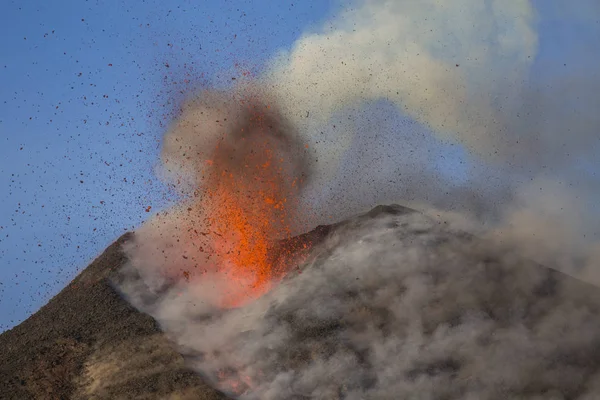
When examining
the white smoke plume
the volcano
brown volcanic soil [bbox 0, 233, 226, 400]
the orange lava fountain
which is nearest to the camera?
the white smoke plume

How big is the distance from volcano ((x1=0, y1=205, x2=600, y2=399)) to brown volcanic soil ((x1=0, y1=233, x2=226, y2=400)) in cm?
5

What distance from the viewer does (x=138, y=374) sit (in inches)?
1071

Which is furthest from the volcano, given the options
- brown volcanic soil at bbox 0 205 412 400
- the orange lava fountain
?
the orange lava fountain

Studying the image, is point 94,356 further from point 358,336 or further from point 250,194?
point 250,194

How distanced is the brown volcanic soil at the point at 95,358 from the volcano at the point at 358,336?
55 millimetres

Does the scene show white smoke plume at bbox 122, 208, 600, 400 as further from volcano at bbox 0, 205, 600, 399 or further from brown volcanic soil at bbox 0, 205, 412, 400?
brown volcanic soil at bbox 0, 205, 412, 400

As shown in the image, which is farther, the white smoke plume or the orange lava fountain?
the orange lava fountain

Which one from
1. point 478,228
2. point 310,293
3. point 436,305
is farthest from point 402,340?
point 478,228

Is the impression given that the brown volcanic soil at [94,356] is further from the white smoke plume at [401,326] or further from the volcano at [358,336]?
the white smoke plume at [401,326]

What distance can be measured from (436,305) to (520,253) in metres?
6.19

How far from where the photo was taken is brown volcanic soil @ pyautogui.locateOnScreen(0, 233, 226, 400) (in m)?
26.5

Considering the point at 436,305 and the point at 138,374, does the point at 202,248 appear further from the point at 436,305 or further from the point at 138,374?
the point at 436,305

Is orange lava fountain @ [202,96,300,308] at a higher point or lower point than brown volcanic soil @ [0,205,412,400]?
higher

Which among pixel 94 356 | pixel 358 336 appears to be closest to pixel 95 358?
pixel 94 356
